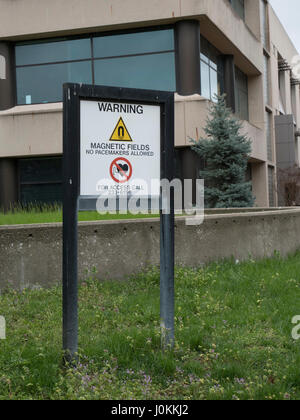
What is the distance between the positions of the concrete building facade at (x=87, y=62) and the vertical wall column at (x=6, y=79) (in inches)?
1.5

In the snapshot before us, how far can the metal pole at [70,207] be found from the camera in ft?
14.4

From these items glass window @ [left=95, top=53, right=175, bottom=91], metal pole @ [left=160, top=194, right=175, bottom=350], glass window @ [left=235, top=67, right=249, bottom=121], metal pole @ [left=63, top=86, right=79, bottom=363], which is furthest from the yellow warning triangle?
glass window @ [left=235, top=67, right=249, bottom=121]

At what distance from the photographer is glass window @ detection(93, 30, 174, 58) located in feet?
64.7

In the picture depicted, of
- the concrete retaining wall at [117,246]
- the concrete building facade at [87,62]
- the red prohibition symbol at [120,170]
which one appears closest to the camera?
the red prohibition symbol at [120,170]

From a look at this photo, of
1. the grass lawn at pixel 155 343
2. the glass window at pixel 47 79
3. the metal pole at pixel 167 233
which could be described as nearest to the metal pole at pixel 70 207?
the grass lawn at pixel 155 343

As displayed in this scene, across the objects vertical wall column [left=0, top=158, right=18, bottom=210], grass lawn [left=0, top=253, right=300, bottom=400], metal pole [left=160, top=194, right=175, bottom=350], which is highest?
vertical wall column [left=0, top=158, right=18, bottom=210]

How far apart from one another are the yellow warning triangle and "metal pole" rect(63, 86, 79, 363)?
37 centimetres

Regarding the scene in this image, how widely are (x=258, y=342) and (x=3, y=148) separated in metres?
16.7

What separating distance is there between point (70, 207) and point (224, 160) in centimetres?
1370

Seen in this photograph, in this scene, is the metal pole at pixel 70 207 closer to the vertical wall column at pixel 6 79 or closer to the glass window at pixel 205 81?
the glass window at pixel 205 81

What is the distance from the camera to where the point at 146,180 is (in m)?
4.81

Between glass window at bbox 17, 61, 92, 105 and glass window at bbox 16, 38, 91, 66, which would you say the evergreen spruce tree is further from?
glass window at bbox 16, 38, 91, 66

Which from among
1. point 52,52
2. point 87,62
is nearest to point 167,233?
point 87,62
